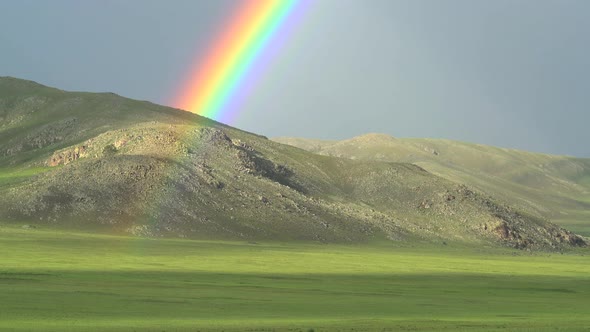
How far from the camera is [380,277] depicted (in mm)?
108312

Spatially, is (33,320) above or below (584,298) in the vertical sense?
below

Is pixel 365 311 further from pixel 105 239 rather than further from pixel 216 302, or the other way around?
pixel 105 239

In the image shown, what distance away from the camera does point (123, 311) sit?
62.1 metres

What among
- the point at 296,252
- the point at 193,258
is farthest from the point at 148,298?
the point at 296,252

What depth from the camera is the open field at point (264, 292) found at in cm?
5819

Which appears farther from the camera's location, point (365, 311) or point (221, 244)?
point (221, 244)

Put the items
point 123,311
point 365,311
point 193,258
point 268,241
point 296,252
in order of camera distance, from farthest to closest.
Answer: point 268,241, point 296,252, point 193,258, point 365,311, point 123,311

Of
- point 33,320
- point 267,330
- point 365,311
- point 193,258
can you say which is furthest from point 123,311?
point 193,258

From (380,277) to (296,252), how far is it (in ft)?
180

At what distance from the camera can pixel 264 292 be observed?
8112 cm

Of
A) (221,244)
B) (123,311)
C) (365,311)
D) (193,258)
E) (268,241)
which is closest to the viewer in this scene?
(123,311)

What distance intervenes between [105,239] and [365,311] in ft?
349

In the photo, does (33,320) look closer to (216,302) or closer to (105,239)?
(216,302)

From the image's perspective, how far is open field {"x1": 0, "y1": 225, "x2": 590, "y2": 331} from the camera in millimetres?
58188
